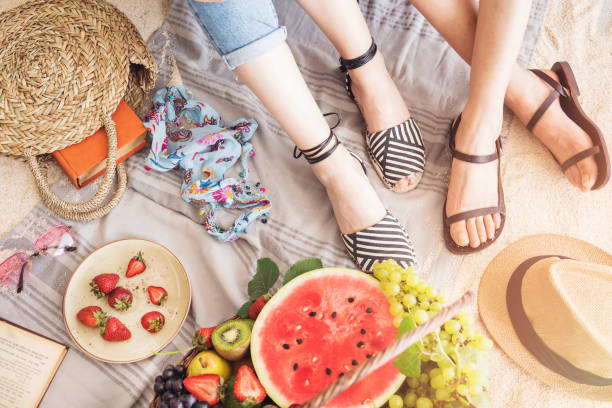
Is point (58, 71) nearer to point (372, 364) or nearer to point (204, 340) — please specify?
point (204, 340)

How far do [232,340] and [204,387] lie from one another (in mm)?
75

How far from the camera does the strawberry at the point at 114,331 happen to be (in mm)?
916

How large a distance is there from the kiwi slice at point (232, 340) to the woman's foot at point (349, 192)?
1.45 feet

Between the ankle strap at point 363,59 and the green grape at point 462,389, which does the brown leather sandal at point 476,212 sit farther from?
the green grape at point 462,389

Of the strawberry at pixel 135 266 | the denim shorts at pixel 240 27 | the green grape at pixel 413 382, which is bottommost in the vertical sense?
the strawberry at pixel 135 266

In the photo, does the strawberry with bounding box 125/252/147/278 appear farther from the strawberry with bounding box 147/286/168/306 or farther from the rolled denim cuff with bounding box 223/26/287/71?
the rolled denim cuff with bounding box 223/26/287/71

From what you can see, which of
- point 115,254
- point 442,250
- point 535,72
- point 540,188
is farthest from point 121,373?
point 535,72

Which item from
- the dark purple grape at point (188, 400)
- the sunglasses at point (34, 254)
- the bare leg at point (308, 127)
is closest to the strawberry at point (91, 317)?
the sunglasses at point (34, 254)

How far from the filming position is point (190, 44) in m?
1.32

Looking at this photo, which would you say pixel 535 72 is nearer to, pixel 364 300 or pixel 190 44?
pixel 364 300

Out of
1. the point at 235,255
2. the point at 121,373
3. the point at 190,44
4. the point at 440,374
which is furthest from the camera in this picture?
the point at 190,44

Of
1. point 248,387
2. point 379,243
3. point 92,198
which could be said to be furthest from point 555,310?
point 92,198

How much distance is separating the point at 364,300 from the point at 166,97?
0.88m

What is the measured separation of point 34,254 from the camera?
1064mm
